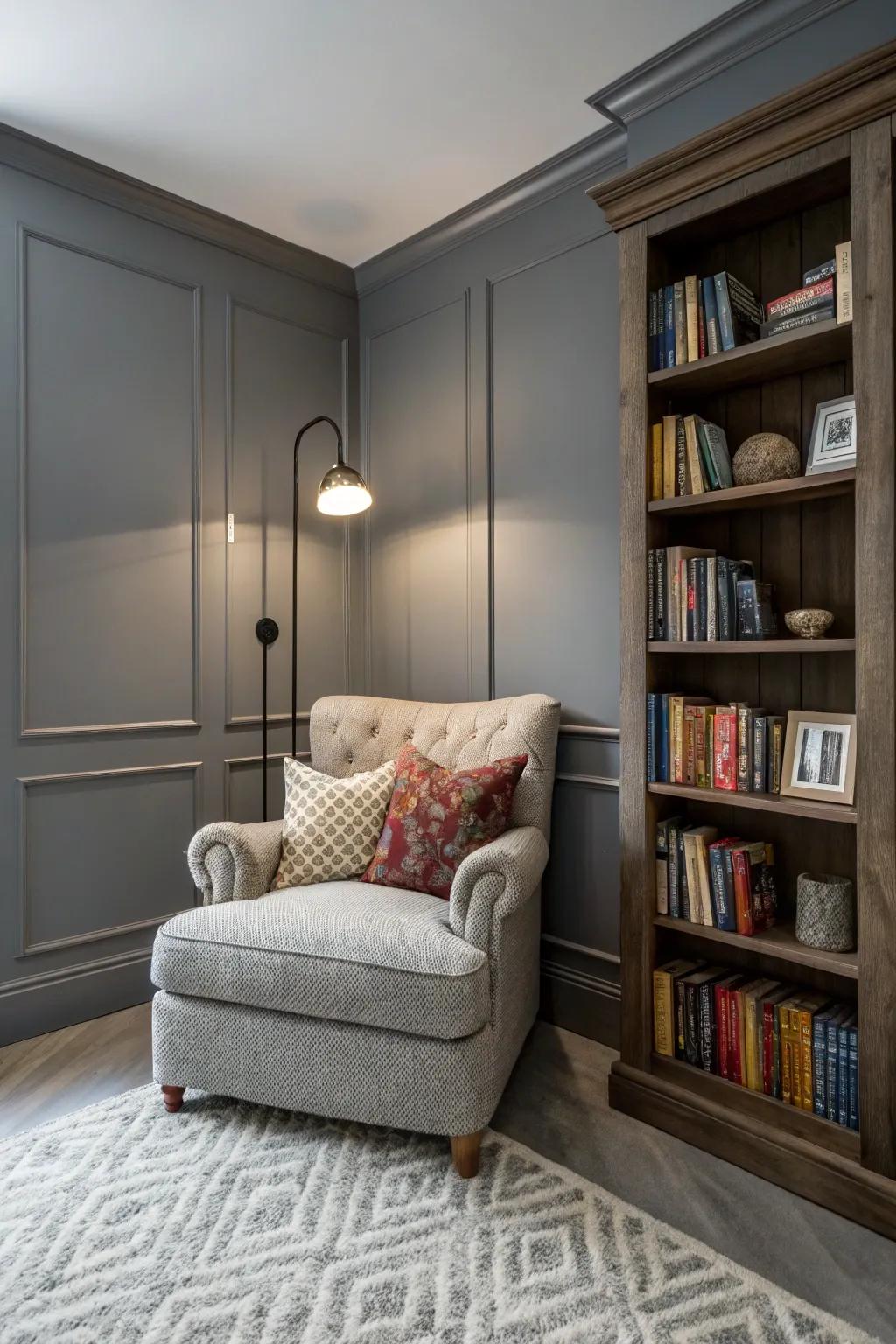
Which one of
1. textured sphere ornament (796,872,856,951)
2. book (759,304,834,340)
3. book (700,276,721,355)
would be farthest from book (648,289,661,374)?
textured sphere ornament (796,872,856,951)

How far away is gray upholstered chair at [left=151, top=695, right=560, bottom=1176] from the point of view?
183 centimetres

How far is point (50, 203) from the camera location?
2.58 metres

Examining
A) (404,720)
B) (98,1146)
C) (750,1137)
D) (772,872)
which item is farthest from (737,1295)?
(404,720)

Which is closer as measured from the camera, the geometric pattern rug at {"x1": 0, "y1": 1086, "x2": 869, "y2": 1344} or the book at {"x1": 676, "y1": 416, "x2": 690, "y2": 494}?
the geometric pattern rug at {"x1": 0, "y1": 1086, "x2": 869, "y2": 1344}

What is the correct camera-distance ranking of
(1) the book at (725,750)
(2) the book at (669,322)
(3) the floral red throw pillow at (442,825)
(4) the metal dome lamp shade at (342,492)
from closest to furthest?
(1) the book at (725,750), (2) the book at (669,322), (3) the floral red throw pillow at (442,825), (4) the metal dome lamp shade at (342,492)


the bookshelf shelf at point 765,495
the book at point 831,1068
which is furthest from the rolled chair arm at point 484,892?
the bookshelf shelf at point 765,495

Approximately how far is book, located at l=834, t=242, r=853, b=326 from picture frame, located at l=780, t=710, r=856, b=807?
859mm

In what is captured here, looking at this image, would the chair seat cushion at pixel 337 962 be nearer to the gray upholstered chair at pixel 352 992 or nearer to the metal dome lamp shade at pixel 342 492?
the gray upholstered chair at pixel 352 992

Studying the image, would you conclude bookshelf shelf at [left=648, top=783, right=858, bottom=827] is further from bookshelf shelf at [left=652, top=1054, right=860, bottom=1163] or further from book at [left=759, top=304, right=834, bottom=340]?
book at [left=759, top=304, right=834, bottom=340]

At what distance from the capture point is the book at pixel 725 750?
199cm

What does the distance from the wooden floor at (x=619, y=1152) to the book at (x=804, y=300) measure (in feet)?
6.34

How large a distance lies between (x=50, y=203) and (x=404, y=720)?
195 centimetres

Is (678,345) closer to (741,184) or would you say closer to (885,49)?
(741,184)

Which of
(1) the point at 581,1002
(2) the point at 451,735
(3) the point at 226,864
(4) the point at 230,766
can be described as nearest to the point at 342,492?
(2) the point at 451,735
